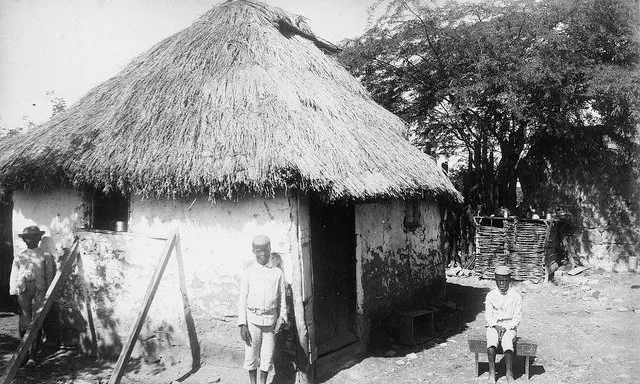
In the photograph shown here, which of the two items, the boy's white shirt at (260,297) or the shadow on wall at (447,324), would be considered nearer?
the boy's white shirt at (260,297)

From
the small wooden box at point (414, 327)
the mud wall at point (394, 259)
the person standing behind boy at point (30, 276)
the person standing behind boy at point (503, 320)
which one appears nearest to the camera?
the person standing behind boy at point (503, 320)

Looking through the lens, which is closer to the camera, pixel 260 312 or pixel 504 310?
pixel 260 312

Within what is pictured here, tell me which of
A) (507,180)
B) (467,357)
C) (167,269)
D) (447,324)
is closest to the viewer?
(167,269)

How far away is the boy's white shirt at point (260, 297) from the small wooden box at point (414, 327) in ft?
8.43

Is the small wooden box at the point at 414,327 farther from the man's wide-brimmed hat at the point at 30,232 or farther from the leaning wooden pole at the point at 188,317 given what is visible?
the man's wide-brimmed hat at the point at 30,232

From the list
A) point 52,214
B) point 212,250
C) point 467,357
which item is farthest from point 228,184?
point 467,357

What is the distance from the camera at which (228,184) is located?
5.24 metres

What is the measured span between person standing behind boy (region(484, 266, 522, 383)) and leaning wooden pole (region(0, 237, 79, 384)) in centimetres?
504

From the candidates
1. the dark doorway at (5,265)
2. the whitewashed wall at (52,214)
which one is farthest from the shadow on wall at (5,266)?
the whitewashed wall at (52,214)

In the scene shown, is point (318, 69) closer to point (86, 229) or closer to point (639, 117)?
point (86, 229)

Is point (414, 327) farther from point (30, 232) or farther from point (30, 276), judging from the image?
point (30, 232)

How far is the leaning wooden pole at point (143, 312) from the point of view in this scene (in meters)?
5.05

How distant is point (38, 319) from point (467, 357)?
5.34m

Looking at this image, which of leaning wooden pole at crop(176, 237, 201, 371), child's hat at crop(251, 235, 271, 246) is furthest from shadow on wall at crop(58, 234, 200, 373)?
child's hat at crop(251, 235, 271, 246)
